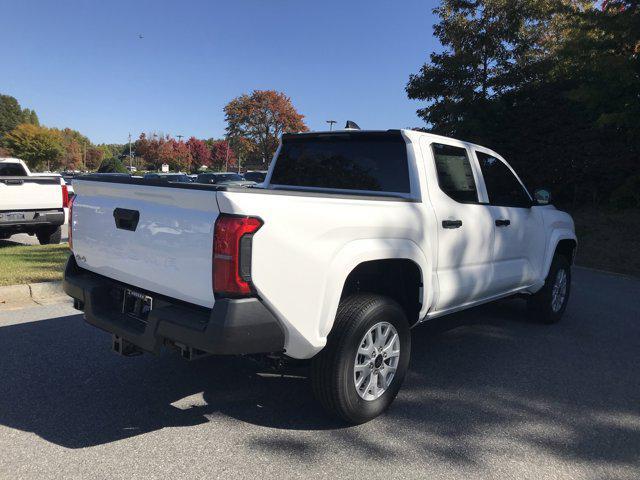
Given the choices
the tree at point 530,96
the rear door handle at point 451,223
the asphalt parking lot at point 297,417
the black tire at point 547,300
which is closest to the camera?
the asphalt parking lot at point 297,417

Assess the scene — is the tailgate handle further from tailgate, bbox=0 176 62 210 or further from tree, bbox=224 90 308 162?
tree, bbox=224 90 308 162

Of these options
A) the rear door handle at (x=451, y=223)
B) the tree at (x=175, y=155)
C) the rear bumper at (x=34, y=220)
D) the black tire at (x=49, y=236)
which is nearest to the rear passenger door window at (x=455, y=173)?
the rear door handle at (x=451, y=223)

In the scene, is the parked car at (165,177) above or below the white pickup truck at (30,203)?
above

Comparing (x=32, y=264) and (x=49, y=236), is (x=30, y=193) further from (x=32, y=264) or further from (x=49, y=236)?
(x=32, y=264)

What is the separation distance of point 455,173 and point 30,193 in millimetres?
8091

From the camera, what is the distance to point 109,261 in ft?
10.5

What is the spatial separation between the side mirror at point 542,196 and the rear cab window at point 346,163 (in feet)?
6.62

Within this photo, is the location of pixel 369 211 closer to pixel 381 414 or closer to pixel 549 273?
pixel 381 414

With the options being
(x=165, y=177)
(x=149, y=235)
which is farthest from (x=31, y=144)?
(x=149, y=235)

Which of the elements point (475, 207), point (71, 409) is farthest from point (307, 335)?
point (475, 207)

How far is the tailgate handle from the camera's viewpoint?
117 inches

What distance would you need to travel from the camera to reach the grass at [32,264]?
627cm

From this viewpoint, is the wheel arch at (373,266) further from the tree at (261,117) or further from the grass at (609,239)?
the tree at (261,117)

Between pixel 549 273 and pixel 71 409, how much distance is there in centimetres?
482
